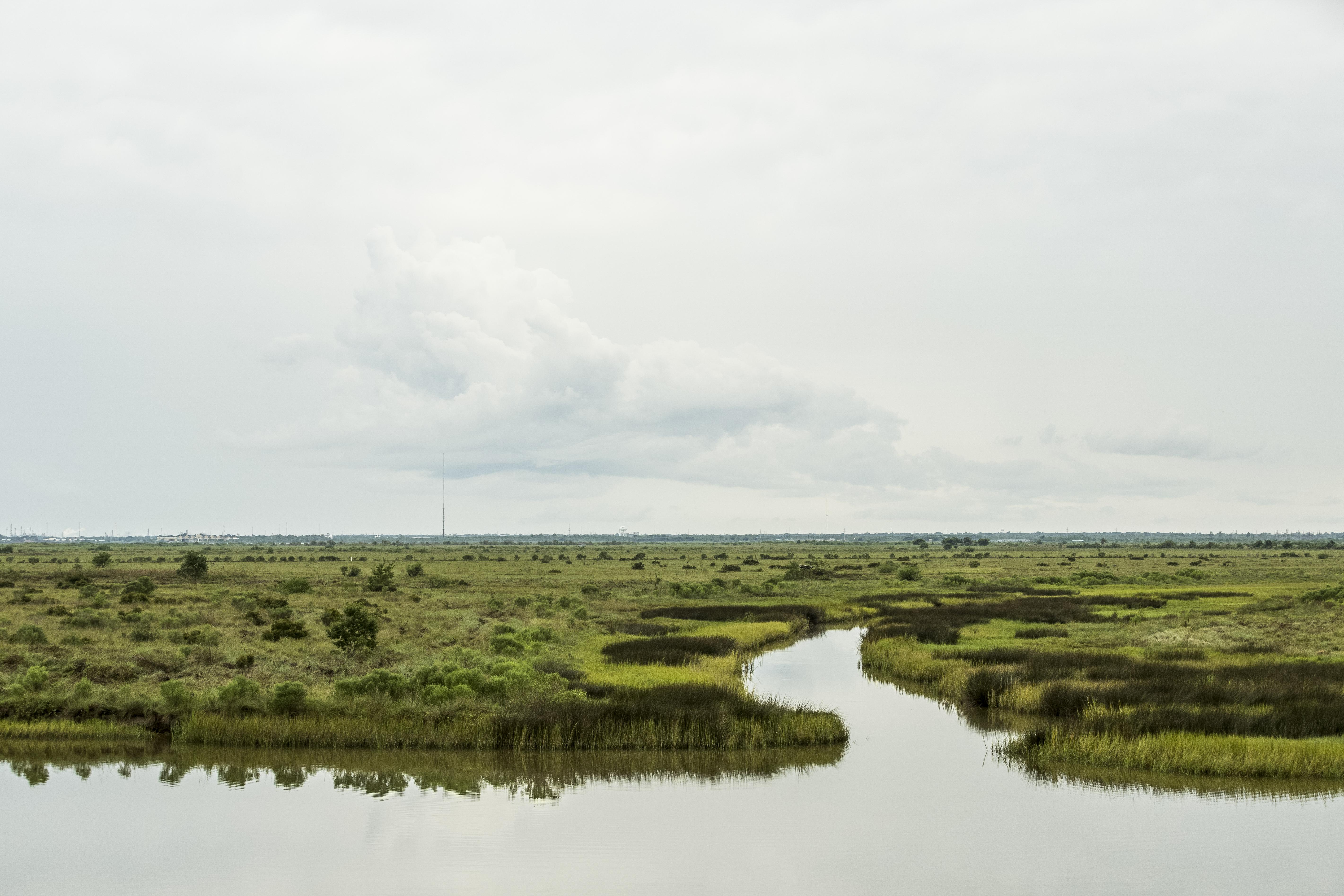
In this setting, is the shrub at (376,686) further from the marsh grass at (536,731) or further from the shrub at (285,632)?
the shrub at (285,632)

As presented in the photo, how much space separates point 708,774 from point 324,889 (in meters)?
10.2

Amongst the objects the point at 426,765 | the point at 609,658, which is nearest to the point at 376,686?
the point at 426,765

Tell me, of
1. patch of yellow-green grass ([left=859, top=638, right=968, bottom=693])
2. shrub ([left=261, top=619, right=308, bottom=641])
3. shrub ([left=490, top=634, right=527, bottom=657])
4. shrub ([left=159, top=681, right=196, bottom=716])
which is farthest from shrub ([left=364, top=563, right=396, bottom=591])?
shrub ([left=159, top=681, right=196, bottom=716])

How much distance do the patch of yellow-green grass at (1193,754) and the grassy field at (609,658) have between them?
0.61 feet

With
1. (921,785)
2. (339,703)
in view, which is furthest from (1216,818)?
(339,703)

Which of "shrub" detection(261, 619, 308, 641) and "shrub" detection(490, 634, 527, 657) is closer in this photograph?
"shrub" detection(490, 634, 527, 657)

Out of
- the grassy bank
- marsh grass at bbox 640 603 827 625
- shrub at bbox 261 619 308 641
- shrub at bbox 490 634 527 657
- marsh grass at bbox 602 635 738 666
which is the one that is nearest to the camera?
the grassy bank

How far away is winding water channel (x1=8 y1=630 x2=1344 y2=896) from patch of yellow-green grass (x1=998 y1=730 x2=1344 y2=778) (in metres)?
0.74

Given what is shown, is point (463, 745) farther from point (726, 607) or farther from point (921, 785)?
point (726, 607)

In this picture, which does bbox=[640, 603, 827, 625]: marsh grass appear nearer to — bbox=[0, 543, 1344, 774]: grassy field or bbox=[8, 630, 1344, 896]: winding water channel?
bbox=[0, 543, 1344, 774]: grassy field

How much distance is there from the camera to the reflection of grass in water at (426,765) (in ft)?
76.7

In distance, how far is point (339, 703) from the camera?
27.9 m

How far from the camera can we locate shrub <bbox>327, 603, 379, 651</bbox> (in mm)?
A: 37031

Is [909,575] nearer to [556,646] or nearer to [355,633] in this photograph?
[556,646]
